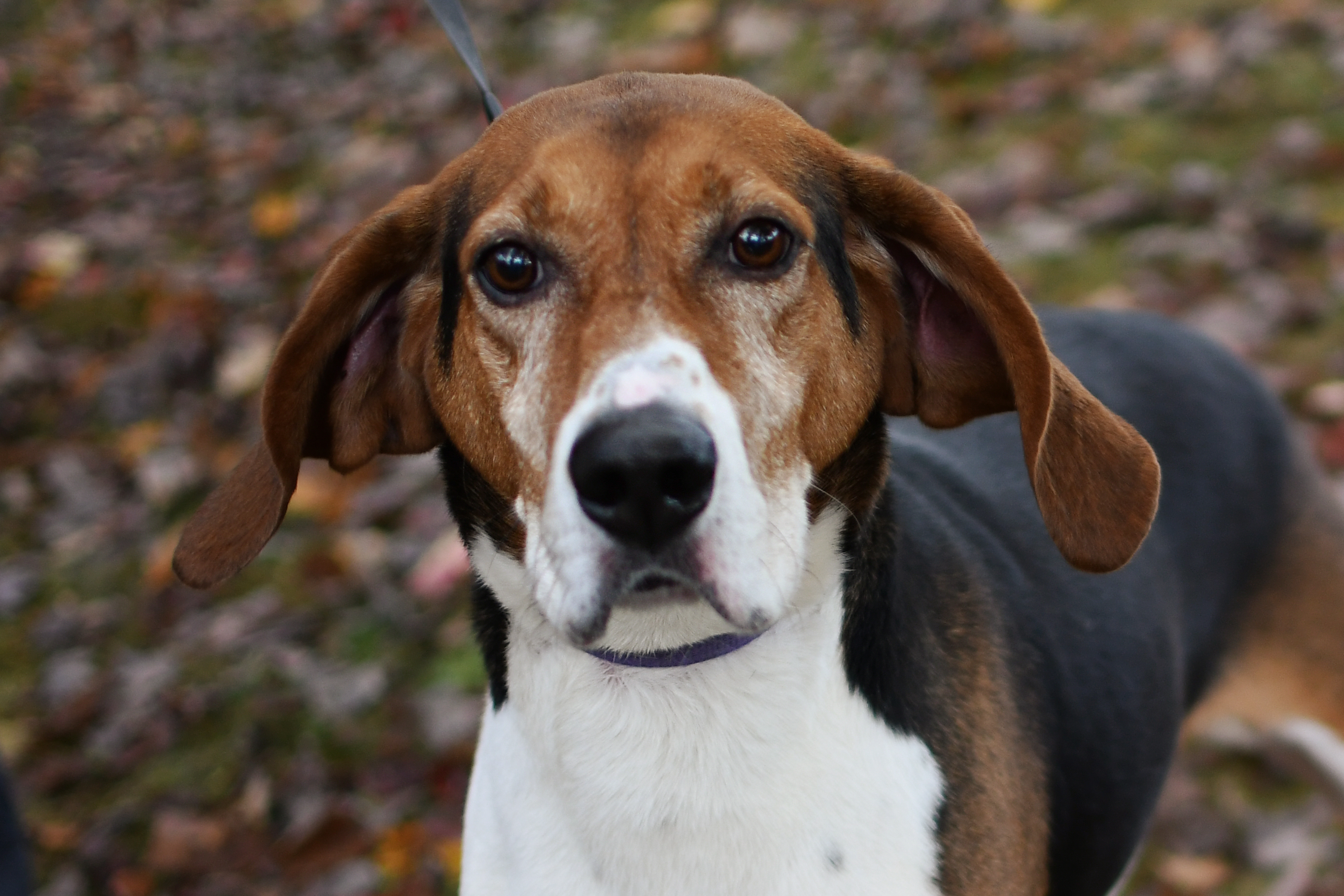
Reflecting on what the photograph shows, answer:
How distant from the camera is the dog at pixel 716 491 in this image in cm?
214

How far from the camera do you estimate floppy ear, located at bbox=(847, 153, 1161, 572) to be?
2389mm

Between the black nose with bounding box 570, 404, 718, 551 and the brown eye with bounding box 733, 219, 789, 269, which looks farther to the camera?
the brown eye with bounding box 733, 219, 789, 269

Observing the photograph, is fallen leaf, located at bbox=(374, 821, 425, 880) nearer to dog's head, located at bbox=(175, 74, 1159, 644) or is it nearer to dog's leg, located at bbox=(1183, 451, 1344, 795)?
dog's head, located at bbox=(175, 74, 1159, 644)

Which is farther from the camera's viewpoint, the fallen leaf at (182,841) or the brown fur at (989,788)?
the fallen leaf at (182,841)

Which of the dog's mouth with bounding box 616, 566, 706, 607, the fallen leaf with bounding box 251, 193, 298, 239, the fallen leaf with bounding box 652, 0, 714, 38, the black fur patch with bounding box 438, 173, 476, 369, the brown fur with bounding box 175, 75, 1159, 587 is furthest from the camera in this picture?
the fallen leaf with bounding box 652, 0, 714, 38

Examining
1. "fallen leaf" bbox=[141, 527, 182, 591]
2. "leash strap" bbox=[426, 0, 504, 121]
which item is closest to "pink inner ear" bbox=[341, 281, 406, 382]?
"leash strap" bbox=[426, 0, 504, 121]

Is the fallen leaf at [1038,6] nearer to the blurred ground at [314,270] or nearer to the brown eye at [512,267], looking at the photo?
the blurred ground at [314,270]

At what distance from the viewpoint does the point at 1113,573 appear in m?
2.86

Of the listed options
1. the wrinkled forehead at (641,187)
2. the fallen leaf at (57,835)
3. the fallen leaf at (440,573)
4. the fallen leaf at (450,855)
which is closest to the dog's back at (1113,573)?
the wrinkled forehead at (641,187)

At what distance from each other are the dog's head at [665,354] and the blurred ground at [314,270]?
182cm

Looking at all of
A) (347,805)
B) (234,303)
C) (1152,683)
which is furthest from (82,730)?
(1152,683)

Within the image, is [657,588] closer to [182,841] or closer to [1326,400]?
[182,841]

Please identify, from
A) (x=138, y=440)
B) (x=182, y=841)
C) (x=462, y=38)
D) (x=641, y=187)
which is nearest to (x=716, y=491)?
(x=641, y=187)

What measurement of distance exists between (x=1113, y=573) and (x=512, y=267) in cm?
152
